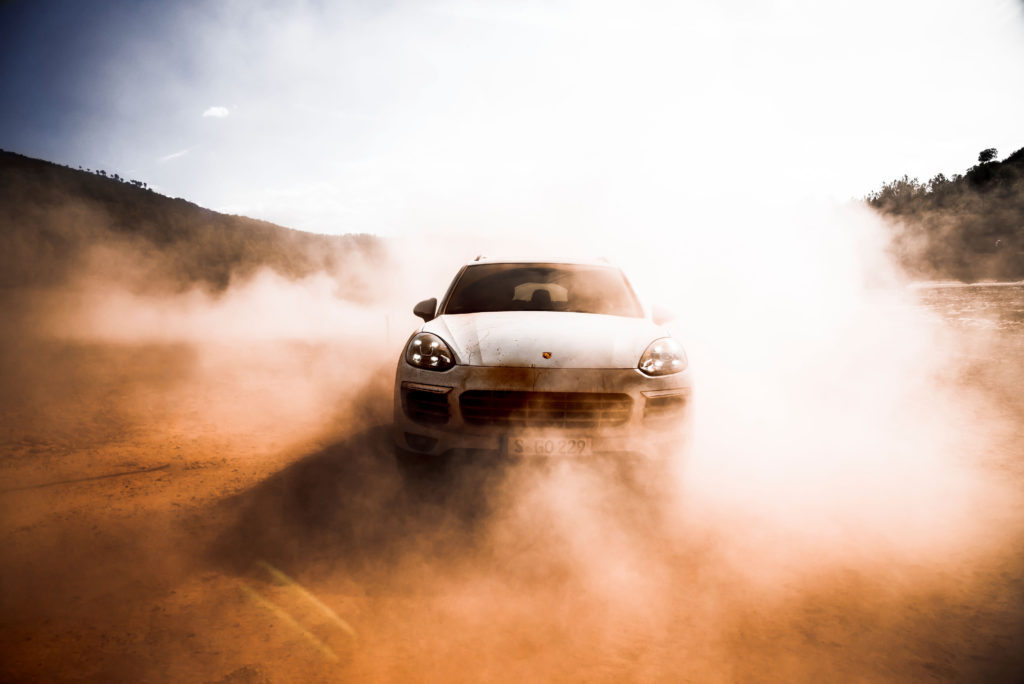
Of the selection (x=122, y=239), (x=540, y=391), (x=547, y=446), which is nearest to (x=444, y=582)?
(x=547, y=446)

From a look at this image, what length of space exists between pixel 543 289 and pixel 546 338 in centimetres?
120

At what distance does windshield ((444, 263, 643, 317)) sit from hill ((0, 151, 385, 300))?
1880cm

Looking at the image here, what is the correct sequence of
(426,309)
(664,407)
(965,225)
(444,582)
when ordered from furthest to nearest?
(965,225) < (426,309) < (664,407) < (444,582)

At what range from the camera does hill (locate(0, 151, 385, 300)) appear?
19.5 m

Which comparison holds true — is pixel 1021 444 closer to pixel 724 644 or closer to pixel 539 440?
pixel 724 644

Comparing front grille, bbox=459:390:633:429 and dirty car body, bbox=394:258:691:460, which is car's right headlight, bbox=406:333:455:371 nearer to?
dirty car body, bbox=394:258:691:460

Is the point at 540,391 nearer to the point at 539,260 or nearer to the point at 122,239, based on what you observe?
the point at 539,260

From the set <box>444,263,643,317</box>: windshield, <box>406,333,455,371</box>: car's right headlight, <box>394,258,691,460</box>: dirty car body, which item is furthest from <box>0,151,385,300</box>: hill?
<box>394,258,691,460</box>: dirty car body

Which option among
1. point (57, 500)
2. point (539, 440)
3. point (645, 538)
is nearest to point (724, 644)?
point (645, 538)

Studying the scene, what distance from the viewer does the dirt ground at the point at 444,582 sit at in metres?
1.84

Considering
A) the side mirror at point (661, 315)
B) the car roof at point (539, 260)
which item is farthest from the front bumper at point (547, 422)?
the car roof at point (539, 260)

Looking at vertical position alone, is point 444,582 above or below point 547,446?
below

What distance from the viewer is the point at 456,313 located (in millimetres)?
3699

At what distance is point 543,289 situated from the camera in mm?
4055
